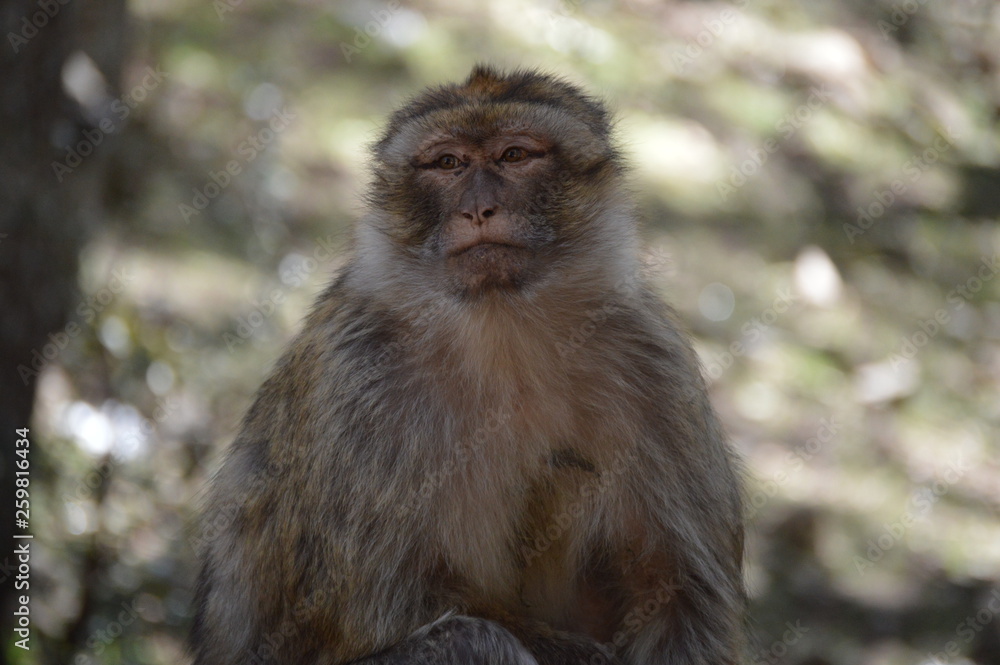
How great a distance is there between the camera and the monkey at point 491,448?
3705mm

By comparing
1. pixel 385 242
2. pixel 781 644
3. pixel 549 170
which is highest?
pixel 549 170

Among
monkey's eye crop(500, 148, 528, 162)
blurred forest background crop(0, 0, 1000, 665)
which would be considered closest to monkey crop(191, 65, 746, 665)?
monkey's eye crop(500, 148, 528, 162)

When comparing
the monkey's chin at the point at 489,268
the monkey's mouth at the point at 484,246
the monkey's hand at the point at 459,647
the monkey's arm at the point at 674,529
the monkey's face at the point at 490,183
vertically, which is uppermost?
the monkey's face at the point at 490,183

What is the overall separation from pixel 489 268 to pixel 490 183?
27 centimetres

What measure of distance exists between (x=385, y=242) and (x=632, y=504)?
1237mm

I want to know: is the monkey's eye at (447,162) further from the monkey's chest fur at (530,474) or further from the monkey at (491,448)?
the monkey's chest fur at (530,474)

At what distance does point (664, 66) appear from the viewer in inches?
332

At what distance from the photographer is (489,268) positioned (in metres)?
3.69

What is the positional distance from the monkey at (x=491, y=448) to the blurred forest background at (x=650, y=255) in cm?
56

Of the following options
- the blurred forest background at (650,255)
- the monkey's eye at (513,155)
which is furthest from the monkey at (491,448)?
the blurred forest background at (650,255)

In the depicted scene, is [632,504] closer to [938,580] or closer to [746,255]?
[938,580]

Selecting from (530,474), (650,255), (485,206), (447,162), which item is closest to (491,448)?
(530,474)

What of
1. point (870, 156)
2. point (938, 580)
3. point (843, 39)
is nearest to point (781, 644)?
point (938, 580)

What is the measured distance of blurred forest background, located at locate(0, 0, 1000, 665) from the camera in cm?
521
